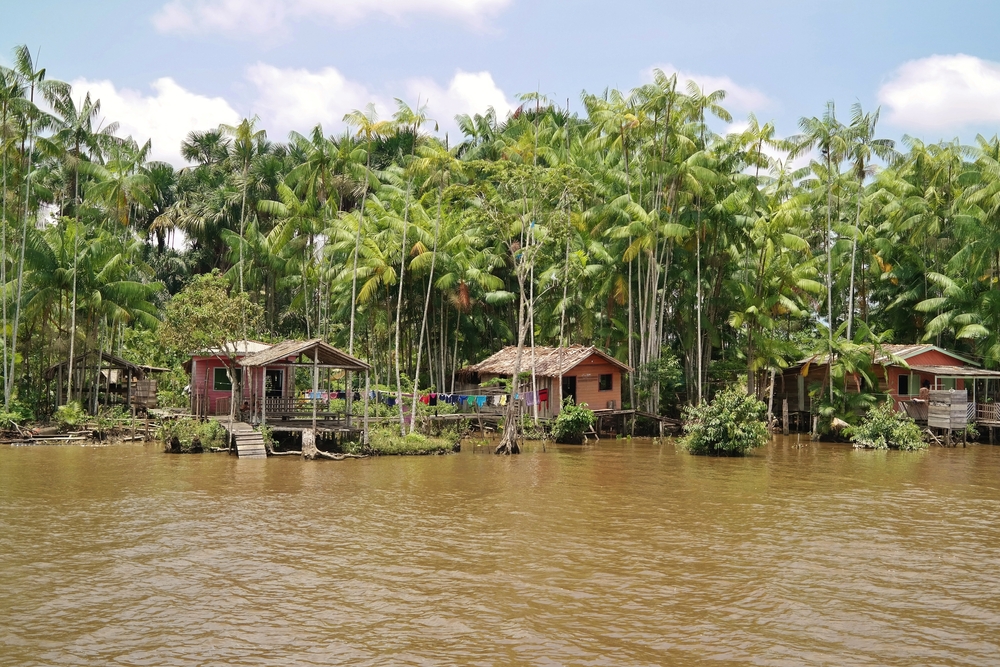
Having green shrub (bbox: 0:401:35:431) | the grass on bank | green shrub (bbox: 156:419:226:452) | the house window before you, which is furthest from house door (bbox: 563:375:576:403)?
green shrub (bbox: 0:401:35:431)

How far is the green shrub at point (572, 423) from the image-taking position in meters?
33.5

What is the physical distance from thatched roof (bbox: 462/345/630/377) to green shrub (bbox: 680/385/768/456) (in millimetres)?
6473

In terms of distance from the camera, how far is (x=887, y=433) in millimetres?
32875

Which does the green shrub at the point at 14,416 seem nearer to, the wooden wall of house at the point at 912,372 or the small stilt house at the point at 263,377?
the small stilt house at the point at 263,377

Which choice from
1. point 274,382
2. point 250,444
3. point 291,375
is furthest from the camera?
point 274,382

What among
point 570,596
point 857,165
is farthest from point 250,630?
point 857,165

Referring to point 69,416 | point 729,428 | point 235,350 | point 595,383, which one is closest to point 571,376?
point 595,383

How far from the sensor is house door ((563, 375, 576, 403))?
37250 mm

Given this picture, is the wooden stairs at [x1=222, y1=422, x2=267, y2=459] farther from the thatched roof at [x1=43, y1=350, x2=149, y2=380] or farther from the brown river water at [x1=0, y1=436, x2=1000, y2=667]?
the thatched roof at [x1=43, y1=350, x2=149, y2=380]

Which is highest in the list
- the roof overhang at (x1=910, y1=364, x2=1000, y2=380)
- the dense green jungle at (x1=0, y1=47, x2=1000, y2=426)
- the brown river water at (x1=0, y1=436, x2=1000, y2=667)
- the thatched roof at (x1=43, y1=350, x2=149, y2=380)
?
the dense green jungle at (x1=0, y1=47, x2=1000, y2=426)

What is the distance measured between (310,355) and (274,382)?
664 centimetres

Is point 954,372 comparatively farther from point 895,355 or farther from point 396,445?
point 396,445

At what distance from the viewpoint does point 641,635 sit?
10.7 m

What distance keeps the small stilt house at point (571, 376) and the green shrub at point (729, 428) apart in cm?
684
